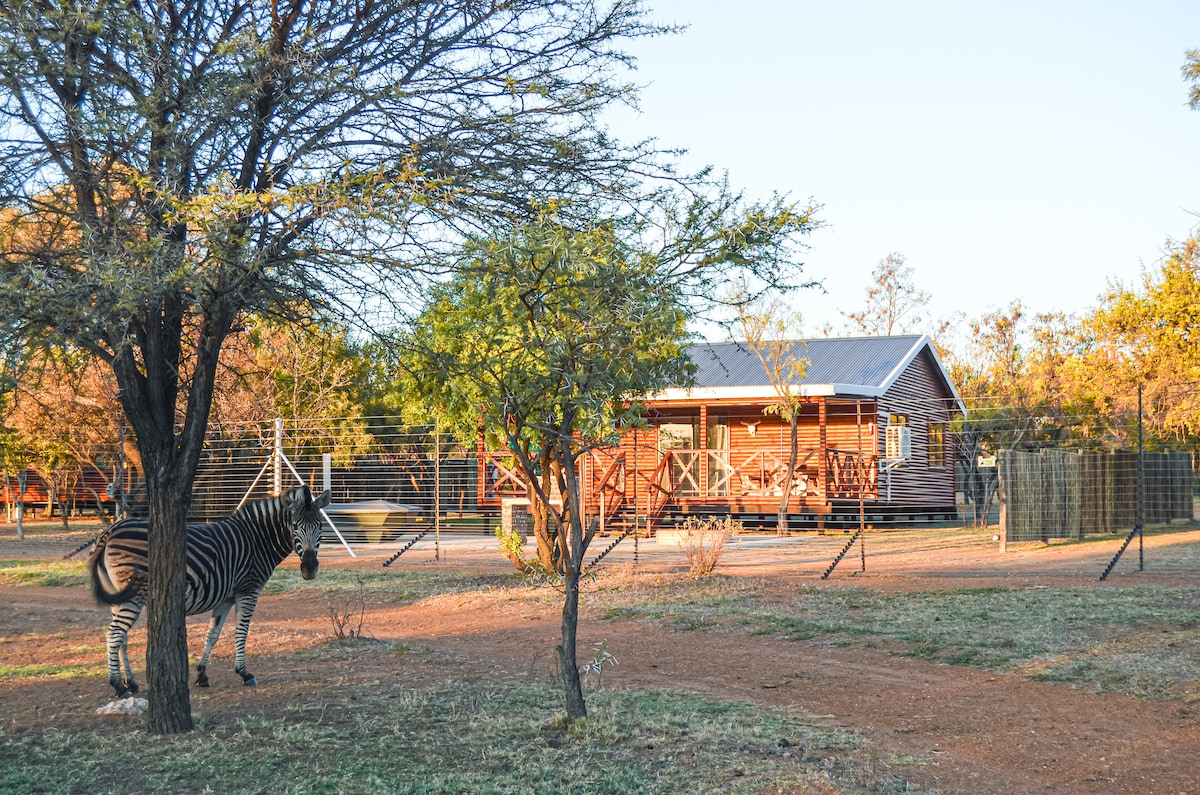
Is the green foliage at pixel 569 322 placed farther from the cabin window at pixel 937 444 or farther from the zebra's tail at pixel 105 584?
the cabin window at pixel 937 444

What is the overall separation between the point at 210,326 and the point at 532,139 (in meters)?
2.59

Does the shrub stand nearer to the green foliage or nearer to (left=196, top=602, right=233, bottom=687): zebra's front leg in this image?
(left=196, top=602, right=233, bottom=687): zebra's front leg

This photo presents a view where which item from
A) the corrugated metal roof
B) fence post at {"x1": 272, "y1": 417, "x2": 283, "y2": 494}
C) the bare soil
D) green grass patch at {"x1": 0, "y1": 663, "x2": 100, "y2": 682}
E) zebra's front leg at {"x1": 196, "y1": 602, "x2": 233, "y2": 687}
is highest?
the corrugated metal roof

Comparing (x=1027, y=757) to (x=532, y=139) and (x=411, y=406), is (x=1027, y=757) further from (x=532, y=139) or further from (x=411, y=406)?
(x=411, y=406)

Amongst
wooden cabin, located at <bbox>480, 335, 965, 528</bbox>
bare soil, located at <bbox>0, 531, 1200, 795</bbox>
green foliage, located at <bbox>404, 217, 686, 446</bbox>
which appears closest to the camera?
green foliage, located at <bbox>404, 217, 686, 446</bbox>

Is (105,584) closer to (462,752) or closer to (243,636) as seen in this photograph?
(243,636)

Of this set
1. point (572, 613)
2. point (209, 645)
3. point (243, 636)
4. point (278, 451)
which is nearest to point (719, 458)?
point (278, 451)

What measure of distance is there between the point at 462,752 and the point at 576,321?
2666mm

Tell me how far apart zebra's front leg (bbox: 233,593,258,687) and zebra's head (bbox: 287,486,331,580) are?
19.8 inches

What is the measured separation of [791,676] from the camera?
9172 millimetres

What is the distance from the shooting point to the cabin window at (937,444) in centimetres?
3178

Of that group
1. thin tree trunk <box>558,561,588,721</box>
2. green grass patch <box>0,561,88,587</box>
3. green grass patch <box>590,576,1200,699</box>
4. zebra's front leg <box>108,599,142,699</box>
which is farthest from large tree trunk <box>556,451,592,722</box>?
green grass patch <box>0,561,88,587</box>

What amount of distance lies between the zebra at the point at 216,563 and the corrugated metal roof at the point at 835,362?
1852 centimetres

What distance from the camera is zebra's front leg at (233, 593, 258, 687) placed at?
866 cm
